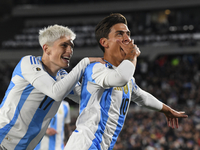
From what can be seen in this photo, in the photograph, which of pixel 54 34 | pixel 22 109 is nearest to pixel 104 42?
pixel 54 34

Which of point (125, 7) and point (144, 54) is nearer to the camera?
point (144, 54)

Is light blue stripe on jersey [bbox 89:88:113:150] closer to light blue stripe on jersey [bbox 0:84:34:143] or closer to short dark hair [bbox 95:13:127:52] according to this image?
short dark hair [bbox 95:13:127:52]

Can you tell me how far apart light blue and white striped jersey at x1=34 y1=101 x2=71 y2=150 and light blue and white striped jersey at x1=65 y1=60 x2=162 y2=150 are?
112 inches

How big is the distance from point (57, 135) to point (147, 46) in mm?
15368

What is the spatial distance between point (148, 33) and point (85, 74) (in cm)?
1866

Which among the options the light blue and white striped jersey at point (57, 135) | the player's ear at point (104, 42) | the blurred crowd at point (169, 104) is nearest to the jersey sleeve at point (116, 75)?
the player's ear at point (104, 42)

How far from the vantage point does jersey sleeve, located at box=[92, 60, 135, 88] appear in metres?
2.36

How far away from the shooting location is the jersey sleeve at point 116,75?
2355 millimetres

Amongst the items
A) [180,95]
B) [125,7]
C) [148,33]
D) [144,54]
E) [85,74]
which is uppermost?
[85,74]

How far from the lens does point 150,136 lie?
38.4 feet

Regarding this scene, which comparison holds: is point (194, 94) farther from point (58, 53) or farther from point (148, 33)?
point (58, 53)

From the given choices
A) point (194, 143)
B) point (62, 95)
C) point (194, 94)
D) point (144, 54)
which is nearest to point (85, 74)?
point (62, 95)

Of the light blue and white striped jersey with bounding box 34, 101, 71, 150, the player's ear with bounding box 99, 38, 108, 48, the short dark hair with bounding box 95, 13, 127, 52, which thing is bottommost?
the light blue and white striped jersey with bounding box 34, 101, 71, 150

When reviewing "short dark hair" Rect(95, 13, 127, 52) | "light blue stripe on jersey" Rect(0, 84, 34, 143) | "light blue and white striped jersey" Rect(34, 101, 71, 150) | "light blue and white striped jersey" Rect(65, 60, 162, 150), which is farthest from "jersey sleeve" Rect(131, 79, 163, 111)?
"light blue and white striped jersey" Rect(34, 101, 71, 150)
